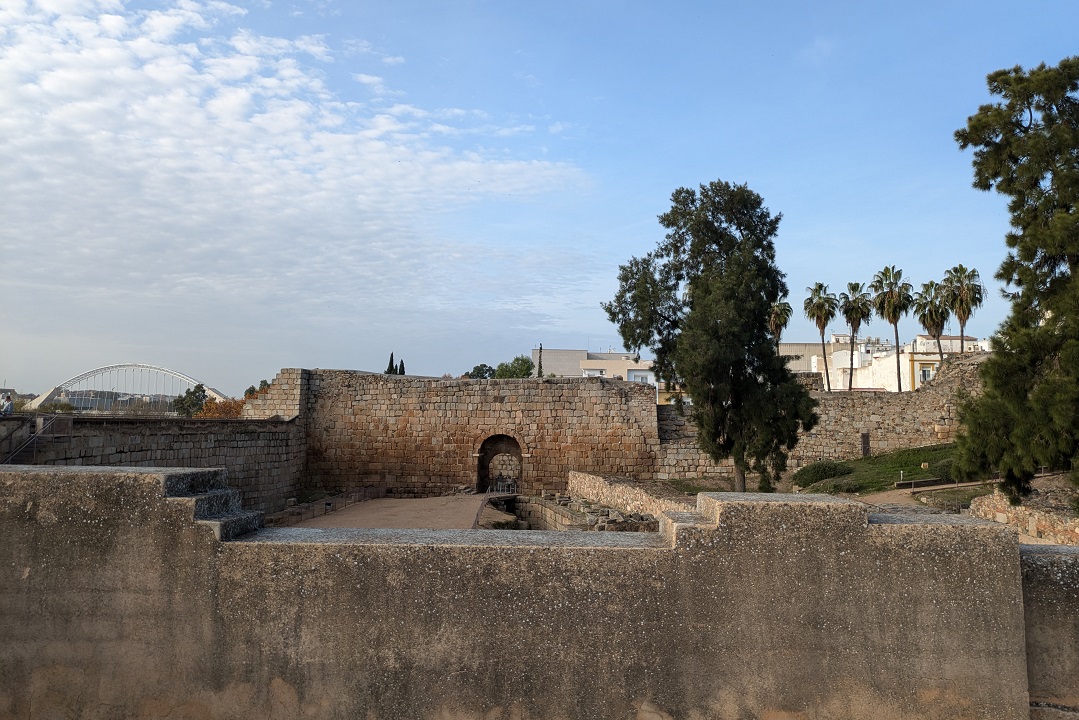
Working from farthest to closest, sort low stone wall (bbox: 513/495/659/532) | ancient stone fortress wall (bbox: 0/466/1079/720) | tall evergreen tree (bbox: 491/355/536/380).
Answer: tall evergreen tree (bbox: 491/355/536/380) < low stone wall (bbox: 513/495/659/532) < ancient stone fortress wall (bbox: 0/466/1079/720)

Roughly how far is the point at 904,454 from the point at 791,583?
25442 millimetres

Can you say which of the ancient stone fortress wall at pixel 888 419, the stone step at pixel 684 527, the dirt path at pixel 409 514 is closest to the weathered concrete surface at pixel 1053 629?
the stone step at pixel 684 527

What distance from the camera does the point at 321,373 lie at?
27.2m

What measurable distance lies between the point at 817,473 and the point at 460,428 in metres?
12.4

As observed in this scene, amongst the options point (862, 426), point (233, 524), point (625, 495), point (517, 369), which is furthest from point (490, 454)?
point (517, 369)

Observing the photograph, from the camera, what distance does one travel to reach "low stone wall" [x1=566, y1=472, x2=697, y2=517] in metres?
14.9

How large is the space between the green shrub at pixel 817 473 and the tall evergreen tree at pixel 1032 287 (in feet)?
44.0

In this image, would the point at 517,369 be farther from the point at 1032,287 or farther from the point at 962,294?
the point at 1032,287

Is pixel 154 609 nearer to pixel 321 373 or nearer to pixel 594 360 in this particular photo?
pixel 321 373

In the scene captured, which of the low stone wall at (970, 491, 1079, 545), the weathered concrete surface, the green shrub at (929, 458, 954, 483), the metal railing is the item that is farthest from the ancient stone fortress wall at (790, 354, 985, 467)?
the weathered concrete surface

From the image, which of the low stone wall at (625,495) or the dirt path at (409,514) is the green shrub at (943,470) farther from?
the dirt path at (409,514)

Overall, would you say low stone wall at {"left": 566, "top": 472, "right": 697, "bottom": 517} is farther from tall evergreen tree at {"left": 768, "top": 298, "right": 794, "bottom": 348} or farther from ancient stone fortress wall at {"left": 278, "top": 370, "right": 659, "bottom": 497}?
tall evergreen tree at {"left": 768, "top": 298, "right": 794, "bottom": 348}

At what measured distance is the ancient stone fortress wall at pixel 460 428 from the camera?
1041 inches

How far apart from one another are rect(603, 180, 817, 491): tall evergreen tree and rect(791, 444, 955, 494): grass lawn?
374 centimetres
